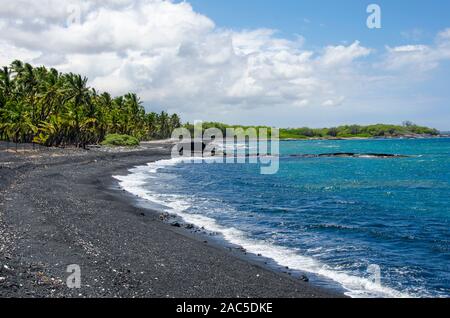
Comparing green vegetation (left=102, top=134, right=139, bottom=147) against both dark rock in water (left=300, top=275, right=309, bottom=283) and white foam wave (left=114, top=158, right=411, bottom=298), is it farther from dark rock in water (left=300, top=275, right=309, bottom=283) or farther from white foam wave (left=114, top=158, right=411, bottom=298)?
dark rock in water (left=300, top=275, right=309, bottom=283)

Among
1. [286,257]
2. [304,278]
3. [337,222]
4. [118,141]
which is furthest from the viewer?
[118,141]

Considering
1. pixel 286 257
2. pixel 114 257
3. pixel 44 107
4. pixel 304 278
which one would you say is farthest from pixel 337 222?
pixel 44 107

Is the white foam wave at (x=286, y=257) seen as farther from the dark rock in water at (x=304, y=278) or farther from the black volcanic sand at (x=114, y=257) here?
the black volcanic sand at (x=114, y=257)

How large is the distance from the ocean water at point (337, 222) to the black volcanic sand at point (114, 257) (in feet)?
9.53

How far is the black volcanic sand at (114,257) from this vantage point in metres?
14.2

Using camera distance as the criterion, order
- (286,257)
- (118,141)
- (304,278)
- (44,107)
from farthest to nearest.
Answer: (118,141) < (44,107) < (286,257) < (304,278)

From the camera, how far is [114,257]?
Result: 17.8 m

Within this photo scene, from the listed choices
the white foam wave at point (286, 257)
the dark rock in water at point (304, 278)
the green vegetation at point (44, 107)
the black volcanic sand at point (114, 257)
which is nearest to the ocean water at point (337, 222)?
the white foam wave at point (286, 257)

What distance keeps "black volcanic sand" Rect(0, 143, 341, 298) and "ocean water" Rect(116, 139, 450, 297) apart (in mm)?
2903

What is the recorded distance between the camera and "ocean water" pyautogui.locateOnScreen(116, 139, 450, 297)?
19.1 metres

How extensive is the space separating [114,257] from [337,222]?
1879cm

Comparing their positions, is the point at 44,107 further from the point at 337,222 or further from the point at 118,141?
the point at 337,222

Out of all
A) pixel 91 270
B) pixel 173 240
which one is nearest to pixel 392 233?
pixel 173 240

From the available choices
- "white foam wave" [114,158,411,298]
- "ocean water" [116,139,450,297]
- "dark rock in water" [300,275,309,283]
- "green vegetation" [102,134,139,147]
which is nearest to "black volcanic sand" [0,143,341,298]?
"dark rock in water" [300,275,309,283]
